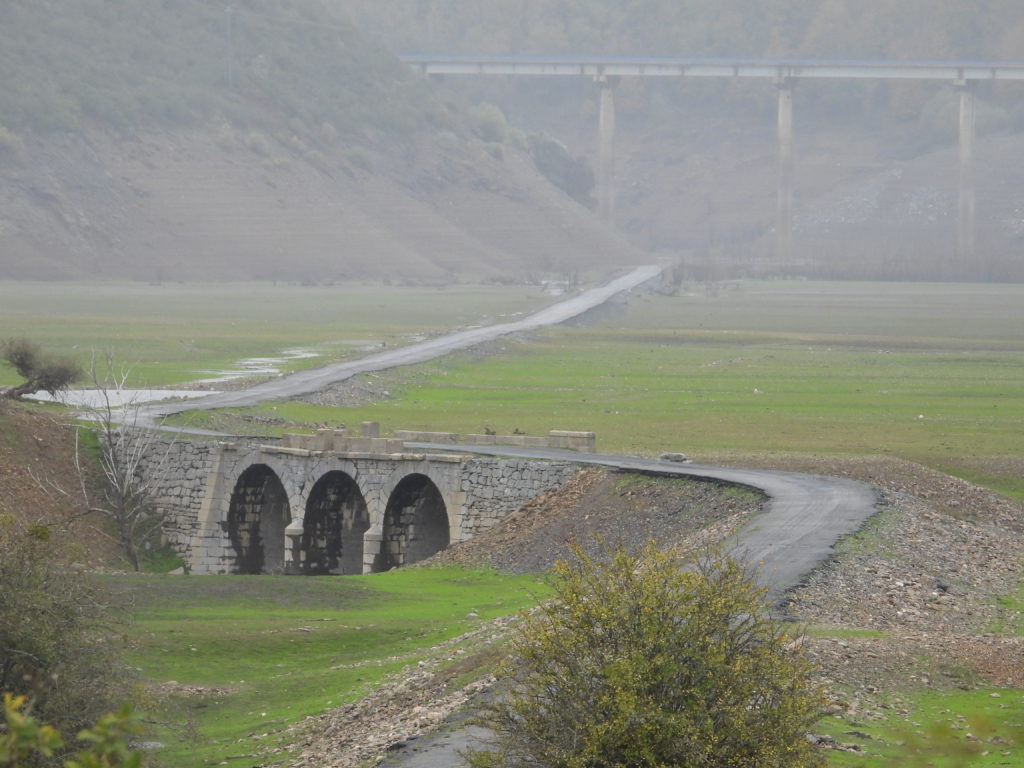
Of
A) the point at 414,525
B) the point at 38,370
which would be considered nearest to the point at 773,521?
the point at 414,525

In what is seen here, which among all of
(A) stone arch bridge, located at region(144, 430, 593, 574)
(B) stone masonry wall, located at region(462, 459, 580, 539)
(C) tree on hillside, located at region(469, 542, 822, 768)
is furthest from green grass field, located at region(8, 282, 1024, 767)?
(A) stone arch bridge, located at region(144, 430, 593, 574)

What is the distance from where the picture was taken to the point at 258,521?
6319 centimetres

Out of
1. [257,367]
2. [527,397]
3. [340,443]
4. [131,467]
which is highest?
Answer: [257,367]

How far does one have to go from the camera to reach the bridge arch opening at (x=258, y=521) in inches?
2446

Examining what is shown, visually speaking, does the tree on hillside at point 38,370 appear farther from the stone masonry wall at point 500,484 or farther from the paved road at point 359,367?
the stone masonry wall at point 500,484

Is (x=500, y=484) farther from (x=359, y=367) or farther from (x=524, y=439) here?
(x=359, y=367)

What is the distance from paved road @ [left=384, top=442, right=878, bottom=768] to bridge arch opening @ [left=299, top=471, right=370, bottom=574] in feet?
9.82

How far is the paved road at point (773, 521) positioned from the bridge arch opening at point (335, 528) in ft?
9.82

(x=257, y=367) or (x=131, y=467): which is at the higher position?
(x=257, y=367)

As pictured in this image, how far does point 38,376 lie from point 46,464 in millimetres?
10780

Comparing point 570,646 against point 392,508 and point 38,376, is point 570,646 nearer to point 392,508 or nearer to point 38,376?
point 392,508

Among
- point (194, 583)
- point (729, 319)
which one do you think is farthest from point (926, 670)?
point (729, 319)

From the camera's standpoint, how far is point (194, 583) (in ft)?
148

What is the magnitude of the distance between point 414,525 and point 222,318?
293ft
